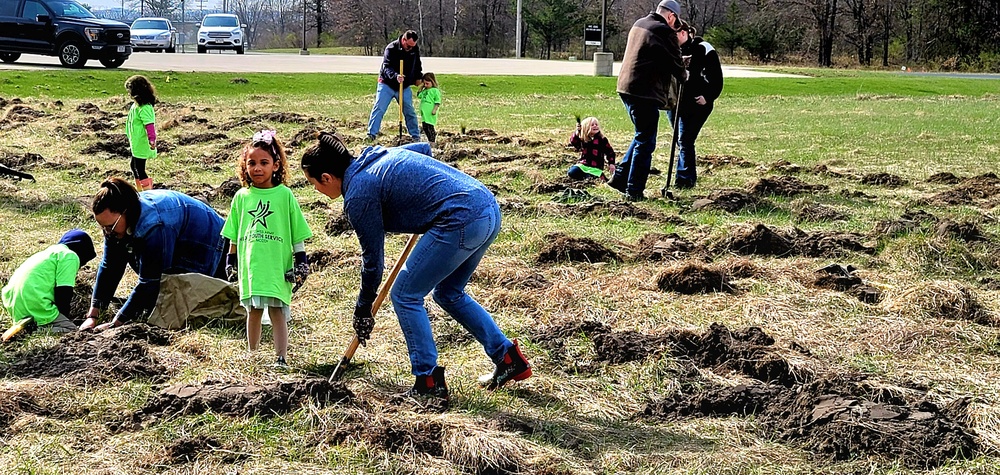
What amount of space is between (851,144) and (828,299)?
1000 cm

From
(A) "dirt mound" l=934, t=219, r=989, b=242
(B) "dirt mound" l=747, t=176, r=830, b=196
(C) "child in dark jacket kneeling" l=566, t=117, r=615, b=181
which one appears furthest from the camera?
(C) "child in dark jacket kneeling" l=566, t=117, r=615, b=181

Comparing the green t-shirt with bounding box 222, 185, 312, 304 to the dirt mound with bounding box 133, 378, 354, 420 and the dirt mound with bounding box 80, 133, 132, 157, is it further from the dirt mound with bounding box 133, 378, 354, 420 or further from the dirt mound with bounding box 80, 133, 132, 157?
the dirt mound with bounding box 80, 133, 132, 157

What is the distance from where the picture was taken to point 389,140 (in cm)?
1527

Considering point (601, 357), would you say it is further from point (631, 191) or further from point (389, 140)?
point (389, 140)

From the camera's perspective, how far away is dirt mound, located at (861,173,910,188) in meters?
11.5

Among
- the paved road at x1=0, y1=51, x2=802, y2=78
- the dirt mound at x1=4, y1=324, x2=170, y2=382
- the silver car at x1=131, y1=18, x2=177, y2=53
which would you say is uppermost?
the silver car at x1=131, y1=18, x2=177, y2=53

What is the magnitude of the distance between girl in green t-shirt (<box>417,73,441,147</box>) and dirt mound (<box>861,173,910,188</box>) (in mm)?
6209

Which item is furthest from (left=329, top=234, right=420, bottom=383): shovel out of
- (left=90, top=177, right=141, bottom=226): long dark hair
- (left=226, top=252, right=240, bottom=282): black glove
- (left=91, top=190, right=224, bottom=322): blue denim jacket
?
(left=90, top=177, right=141, bottom=226): long dark hair

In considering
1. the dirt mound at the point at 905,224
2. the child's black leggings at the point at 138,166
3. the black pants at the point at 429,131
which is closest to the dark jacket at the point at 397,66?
the black pants at the point at 429,131

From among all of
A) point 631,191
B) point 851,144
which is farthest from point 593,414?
point 851,144

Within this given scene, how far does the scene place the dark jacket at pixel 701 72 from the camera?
415 inches

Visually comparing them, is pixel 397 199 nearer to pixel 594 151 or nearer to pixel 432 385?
pixel 432 385

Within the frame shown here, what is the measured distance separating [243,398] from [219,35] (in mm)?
41869

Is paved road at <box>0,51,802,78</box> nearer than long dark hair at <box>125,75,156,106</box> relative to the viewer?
No
